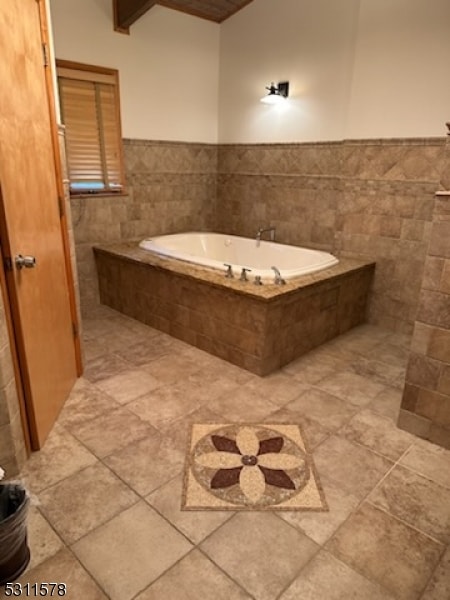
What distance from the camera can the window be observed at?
335 cm

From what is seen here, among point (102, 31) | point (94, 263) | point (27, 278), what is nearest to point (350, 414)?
point (27, 278)

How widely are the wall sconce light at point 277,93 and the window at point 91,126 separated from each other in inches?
55.4

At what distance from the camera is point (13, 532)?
129 centimetres

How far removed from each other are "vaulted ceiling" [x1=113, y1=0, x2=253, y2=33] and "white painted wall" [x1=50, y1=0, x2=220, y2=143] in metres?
0.06

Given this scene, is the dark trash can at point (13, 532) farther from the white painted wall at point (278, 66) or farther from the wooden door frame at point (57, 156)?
the white painted wall at point (278, 66)

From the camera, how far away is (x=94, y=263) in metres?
3.85

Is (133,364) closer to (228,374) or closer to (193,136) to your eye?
(228,374)

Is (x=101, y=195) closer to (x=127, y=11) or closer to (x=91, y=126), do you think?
(x=91, y=126)

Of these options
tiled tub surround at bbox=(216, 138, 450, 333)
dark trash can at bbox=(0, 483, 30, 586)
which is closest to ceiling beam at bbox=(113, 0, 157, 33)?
tiled tub surround at bbox=(216, 138, 450, 333)

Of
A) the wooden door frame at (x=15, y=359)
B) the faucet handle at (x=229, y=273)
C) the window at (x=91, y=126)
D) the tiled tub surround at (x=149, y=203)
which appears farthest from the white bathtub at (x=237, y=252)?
the wooden door frame at (x=15, y=359)

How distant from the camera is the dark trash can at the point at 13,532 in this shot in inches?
50.1

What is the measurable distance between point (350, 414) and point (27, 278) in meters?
1.85

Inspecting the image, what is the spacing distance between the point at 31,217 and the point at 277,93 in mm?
2792

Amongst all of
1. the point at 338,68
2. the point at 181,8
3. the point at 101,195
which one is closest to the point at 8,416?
the point at 101,195
